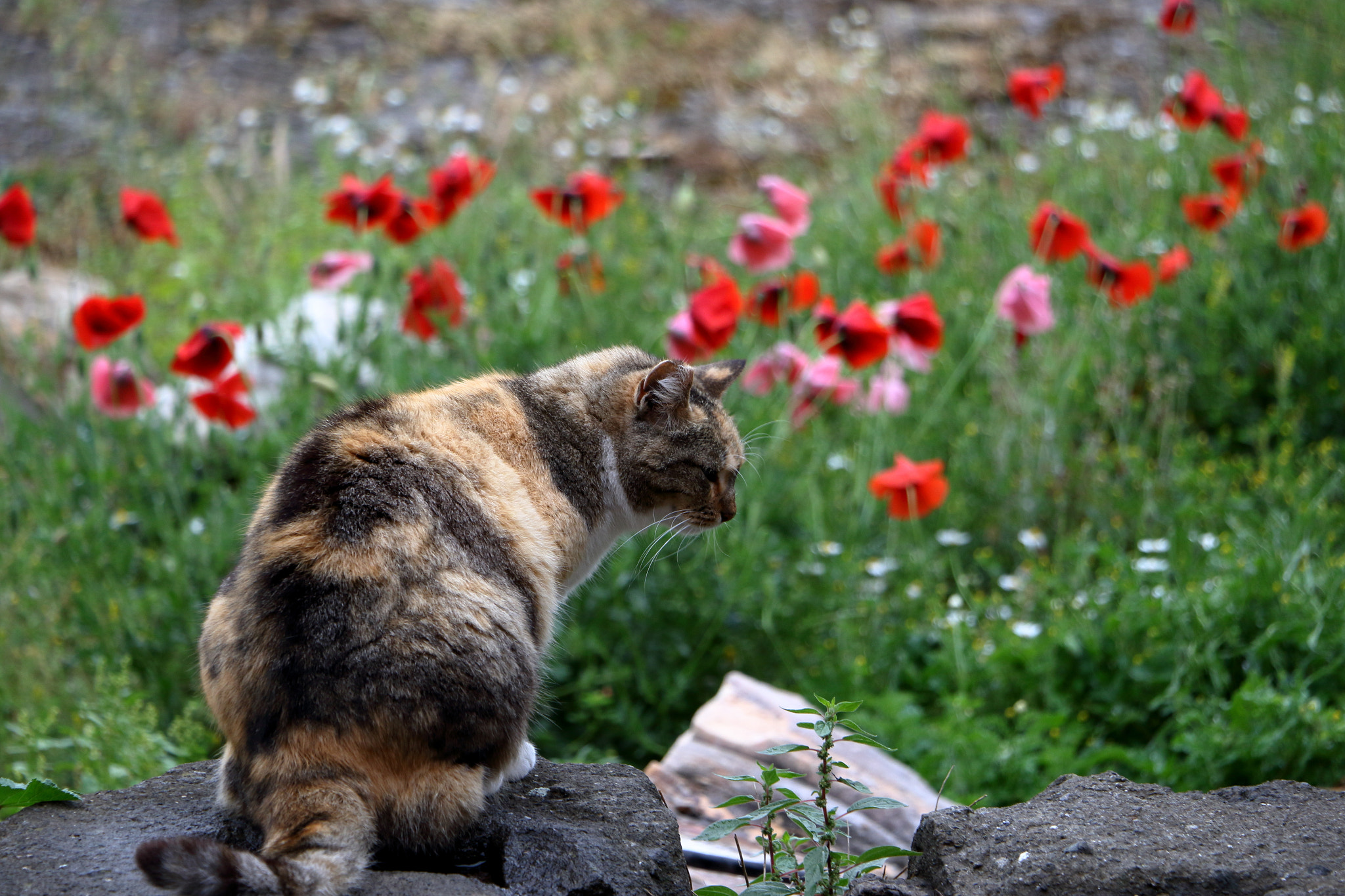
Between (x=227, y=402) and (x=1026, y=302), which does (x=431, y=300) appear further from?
(x=1026, y=302)

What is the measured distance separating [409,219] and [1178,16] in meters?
3.45

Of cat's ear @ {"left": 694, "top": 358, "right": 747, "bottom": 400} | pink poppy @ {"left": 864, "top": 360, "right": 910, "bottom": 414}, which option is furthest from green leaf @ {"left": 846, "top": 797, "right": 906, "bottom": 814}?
pink poppy @ {"left": 864, "top": 360, "right": 910, "bottom": 414}

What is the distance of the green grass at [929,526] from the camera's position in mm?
3301

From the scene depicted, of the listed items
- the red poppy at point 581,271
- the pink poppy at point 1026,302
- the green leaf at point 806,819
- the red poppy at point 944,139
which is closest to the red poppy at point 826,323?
the pink poppy at point 1026,302

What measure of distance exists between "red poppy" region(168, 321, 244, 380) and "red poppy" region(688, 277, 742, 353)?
1.51m

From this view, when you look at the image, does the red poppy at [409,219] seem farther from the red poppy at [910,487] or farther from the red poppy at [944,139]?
the red poppy at [944,139]

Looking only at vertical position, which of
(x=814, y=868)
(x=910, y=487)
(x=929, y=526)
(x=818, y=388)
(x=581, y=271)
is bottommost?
(x=929, y=526)

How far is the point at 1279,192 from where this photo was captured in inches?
212

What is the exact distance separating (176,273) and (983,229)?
461 centimetres

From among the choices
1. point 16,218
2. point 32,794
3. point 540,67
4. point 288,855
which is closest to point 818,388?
point 288,855

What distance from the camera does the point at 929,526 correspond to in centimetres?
446

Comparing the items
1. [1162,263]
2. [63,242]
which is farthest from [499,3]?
[1162,263]

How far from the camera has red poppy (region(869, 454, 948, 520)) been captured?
3453 millimetres

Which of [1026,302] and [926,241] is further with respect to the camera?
[926,241]
